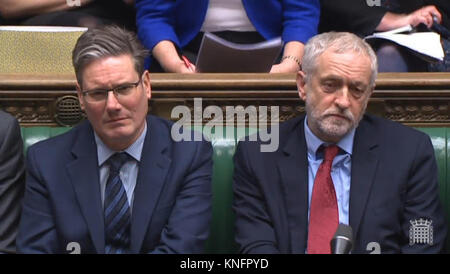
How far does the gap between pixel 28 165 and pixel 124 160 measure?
0.70 feet

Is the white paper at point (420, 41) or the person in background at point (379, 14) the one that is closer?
the white paper at point (420, 41)

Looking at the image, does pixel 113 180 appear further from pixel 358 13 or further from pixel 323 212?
pixel 358 13

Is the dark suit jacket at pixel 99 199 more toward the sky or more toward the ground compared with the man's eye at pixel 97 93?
more toward the ground

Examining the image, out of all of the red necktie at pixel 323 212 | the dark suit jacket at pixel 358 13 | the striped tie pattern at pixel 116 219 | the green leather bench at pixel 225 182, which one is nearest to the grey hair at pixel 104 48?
the striped tie pattern at pixel 116 219

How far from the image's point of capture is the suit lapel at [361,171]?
2.15 meters

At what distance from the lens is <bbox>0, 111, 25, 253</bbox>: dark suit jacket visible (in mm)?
2141

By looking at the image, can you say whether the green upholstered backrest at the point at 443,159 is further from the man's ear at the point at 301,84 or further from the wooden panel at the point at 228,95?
the man's ear at the point at 301,84

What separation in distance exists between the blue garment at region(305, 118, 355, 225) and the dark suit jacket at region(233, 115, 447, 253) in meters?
0.02

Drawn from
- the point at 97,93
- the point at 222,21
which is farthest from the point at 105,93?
the point at 222,21

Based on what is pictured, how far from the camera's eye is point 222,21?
2.85m

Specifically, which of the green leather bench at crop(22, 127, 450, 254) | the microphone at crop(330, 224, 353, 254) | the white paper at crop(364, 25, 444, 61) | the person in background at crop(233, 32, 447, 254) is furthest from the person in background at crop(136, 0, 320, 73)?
the microphone at crop(330, 224, 353, 254)

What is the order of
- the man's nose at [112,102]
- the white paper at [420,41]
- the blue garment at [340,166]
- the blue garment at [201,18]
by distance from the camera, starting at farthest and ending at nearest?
the blue garment at [201,18] < the white paper at [420,41] < the blue garment at [340,166] < the man's nose at [112,102]

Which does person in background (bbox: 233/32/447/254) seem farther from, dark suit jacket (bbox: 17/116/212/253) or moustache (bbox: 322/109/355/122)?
dark suit jacket (bbox: 17/116/212/253)

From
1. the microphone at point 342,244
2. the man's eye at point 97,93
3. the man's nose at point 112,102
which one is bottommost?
the microphone at point 342,244
